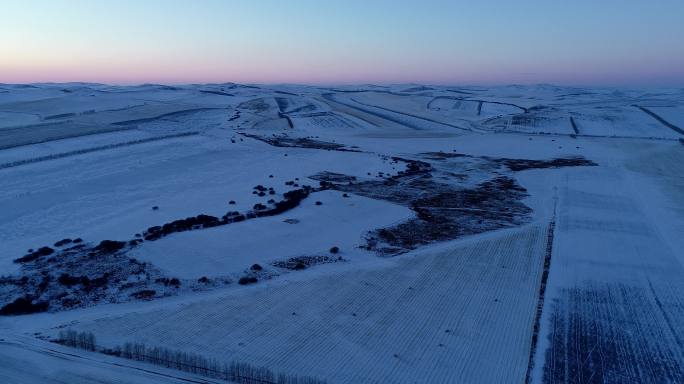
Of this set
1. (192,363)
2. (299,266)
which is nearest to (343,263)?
(299,266)

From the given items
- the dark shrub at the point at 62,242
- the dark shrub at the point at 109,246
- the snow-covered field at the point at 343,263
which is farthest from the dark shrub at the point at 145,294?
the dark shrub at the point at 62,242

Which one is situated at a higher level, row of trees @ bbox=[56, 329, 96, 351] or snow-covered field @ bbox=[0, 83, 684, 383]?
row of trees @ bbox=[56, 329, 96, 351]

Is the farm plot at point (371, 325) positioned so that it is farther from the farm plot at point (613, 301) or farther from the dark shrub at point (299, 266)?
the dark shrub at point (299, 266)

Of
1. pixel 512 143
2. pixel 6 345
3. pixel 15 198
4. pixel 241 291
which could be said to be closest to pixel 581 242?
pixel 241 291

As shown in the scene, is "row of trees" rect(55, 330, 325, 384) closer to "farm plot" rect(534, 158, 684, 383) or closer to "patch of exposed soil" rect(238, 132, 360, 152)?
"farm plot" rect(534, 158, 684, 383)

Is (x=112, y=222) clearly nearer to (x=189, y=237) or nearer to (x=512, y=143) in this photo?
(x=189, y=237)

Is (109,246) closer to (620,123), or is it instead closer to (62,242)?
(62,242)

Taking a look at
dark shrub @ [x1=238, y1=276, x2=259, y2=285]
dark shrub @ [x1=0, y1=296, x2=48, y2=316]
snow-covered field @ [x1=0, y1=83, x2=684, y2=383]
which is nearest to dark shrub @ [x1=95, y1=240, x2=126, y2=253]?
snow-covered field @ [x1=0, y1=83, x2=684, y2=383]
